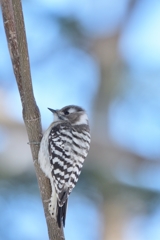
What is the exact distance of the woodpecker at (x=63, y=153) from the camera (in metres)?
3.38

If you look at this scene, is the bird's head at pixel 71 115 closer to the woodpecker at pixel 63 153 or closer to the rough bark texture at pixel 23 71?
the woodpecker at pixel 63 153

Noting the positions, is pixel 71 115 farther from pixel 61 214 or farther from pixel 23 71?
pixel 23 71

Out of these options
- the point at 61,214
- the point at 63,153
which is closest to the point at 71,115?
the point at 63,153

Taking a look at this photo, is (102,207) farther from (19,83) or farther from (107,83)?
(19,83)

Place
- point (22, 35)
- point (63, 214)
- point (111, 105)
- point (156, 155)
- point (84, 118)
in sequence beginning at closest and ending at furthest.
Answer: point (22, 35) → point (63, 214) → point (84, 118) → point (156, 155) → point (111, 105)

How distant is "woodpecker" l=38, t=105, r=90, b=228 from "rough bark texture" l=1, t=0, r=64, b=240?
85mm

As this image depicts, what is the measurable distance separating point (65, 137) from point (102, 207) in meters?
3.46

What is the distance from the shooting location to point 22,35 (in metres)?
2.97

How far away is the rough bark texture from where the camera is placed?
298cm

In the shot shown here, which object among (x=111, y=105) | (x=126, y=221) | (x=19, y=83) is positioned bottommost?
(x=126, y=221)

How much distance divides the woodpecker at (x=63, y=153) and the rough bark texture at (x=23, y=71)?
85 mm

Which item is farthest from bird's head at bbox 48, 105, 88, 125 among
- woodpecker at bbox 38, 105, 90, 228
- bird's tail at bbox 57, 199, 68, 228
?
bird's tail at bbox 57, 199, 68, 228

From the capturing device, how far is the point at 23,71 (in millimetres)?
3002

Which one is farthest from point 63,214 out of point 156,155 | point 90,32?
point 90,32
